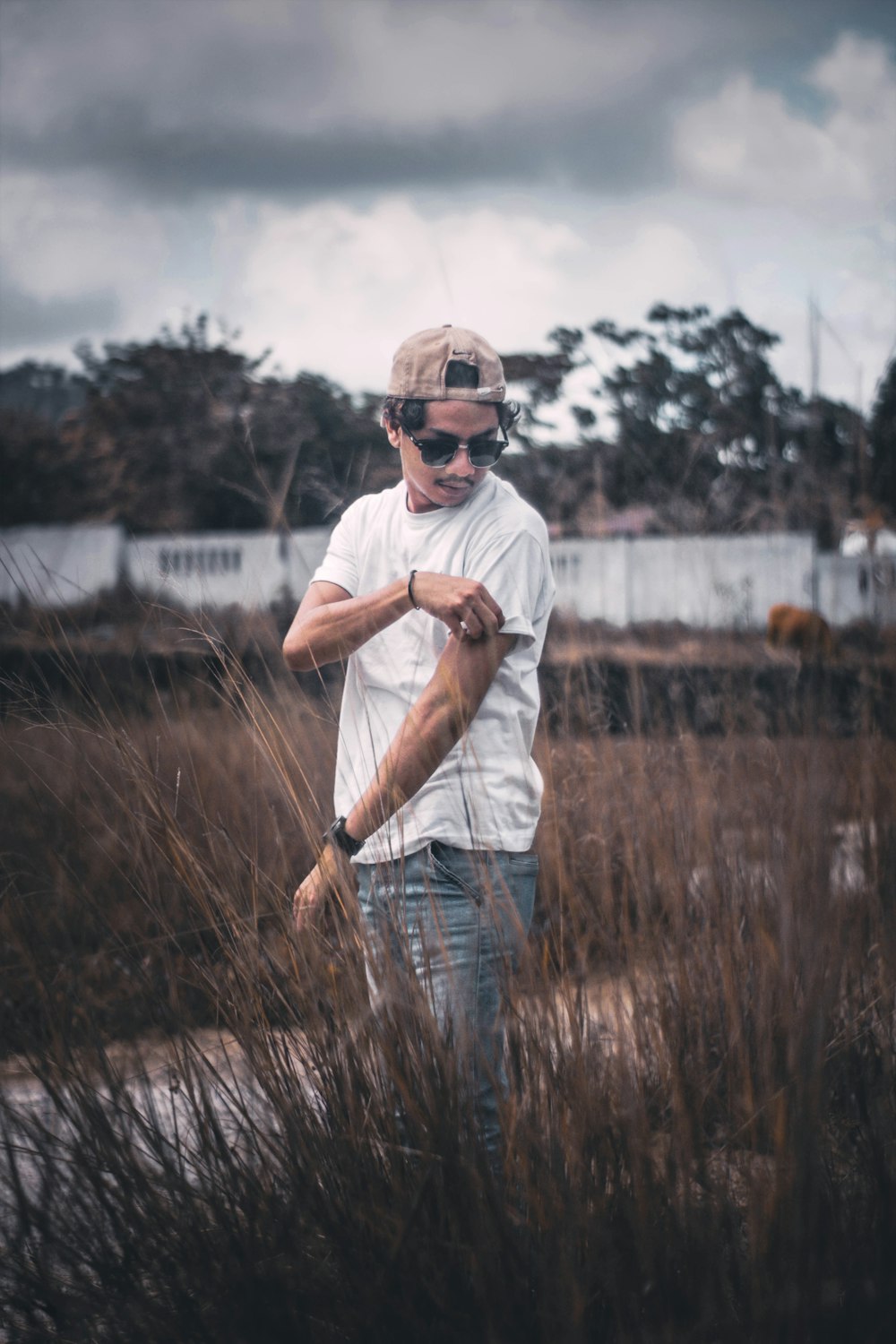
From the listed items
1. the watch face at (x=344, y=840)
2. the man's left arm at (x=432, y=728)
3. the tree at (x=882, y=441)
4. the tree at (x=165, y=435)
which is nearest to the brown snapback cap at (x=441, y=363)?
the man's left arm at (x=432, y=728)

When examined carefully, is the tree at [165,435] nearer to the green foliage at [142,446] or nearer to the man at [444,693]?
the green foliage at [142,446]

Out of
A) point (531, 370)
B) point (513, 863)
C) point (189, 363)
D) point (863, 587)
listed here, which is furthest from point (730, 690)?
point (189, 363)

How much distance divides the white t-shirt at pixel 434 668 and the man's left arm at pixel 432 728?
3 centimetres

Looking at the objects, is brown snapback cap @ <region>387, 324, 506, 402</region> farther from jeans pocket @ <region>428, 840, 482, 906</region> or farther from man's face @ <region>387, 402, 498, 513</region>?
jeans pocket @ <region>428, 840, 482, 906</region>

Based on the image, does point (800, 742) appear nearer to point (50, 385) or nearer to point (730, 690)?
point (730, 690)

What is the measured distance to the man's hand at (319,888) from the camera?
1389 mm

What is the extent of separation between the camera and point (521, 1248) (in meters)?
1.23

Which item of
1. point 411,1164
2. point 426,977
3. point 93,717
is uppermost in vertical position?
point 93,717

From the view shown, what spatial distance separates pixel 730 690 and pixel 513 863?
5.15 feet

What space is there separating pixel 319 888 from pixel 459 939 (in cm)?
21

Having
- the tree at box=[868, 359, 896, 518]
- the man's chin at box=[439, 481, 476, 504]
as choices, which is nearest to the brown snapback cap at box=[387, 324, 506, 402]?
the man's chin at box=[439, 481, 476, 504]

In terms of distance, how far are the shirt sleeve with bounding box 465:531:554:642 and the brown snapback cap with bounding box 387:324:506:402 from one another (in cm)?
23

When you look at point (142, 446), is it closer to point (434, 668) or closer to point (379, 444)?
point (379, 444)

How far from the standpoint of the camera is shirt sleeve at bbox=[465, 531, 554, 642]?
4.95 feet
